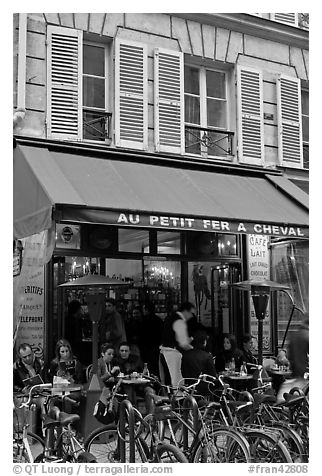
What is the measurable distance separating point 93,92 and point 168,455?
5596 millimetres

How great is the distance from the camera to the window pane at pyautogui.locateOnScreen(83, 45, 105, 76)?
928 centimetres

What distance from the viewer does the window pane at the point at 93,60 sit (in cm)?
928

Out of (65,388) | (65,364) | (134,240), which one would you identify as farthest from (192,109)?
(65,388)

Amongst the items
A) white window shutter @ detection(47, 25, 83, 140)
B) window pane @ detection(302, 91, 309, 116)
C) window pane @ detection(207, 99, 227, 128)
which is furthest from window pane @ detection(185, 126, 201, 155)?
window pane @ detection(302, 91, 309, 116)

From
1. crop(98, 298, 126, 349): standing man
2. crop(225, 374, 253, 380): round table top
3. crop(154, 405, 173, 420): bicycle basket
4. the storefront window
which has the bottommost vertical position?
crop(225, 374, 253, 380): round table top

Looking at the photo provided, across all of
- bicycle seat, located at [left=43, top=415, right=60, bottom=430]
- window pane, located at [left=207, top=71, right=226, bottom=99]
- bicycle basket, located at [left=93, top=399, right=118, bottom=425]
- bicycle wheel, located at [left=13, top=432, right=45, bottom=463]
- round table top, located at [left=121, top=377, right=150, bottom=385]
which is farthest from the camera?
window pane, located at [left=207, top=71, right=226, bottom=99]

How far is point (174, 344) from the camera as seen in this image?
30.6ft

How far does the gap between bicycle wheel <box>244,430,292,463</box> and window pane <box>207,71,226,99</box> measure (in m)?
6.28

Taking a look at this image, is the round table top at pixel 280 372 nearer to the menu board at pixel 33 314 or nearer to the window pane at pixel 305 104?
the menu board at pixel 33 314

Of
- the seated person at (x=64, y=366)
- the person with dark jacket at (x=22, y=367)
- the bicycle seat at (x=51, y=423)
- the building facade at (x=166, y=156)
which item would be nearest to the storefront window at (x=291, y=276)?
the building facade at (x=166, y=156)

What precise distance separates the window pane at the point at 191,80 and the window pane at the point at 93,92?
149 centimetres

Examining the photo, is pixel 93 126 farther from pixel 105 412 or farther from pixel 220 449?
pixel 220 449

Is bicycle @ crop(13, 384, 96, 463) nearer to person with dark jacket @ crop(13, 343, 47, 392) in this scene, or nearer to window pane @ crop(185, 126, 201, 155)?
person with dark jacket @ crop(13, 343, 47, 392)

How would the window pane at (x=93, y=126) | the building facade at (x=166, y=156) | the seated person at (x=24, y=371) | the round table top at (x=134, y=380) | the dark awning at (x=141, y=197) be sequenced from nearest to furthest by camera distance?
the dark awning at (x=141, y=197)
the seated person at (x=24, y=371)
the round table top at (x=134, y=380)
the building facade at (x=166, y=156)
the window pane at (x=93, y=126)
